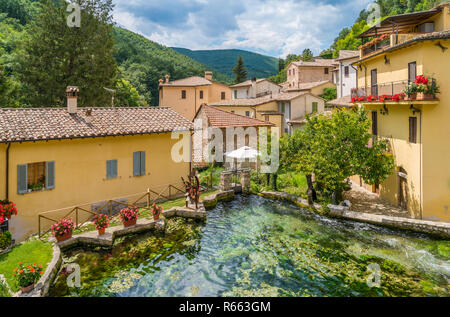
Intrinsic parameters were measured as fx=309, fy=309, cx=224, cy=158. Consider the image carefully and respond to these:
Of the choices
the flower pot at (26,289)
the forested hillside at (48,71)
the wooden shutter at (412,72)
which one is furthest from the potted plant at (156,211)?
the forested hillside at (48,71)

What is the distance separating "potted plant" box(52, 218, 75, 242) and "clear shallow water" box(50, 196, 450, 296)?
2.48ft

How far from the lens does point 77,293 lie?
8945 millimetres

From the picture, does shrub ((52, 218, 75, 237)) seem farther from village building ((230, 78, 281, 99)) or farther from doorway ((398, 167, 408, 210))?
village building ((230, 78, 281, 99))

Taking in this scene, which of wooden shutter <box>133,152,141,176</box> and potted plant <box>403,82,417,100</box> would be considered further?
wooden shutter <box>133,152,141,176</box>

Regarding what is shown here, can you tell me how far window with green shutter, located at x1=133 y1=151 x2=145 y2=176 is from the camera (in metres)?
16.7

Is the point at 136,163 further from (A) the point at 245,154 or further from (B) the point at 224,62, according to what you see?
(B) the point at 224,62

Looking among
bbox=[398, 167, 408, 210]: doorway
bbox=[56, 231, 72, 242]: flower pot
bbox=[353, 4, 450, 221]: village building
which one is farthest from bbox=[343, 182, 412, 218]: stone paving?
bbox=[56, 231, 72, 242]: flower pot

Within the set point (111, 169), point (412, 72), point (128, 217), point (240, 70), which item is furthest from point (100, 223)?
point (240, 70)

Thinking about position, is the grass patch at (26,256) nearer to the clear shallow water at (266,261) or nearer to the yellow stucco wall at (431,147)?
the clear shallow water at (266,261)

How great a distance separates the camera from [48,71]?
28594mm

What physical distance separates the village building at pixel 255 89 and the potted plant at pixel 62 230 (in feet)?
144

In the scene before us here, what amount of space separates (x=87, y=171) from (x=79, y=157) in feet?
2.57

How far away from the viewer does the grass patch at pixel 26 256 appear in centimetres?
919
